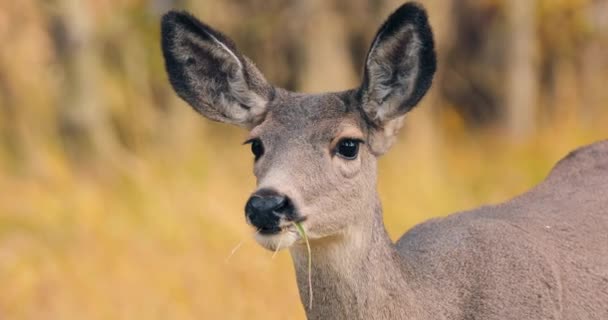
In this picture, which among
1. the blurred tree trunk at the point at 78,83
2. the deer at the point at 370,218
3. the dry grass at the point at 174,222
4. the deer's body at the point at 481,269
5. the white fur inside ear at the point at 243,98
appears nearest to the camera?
the deer at the point at 370,218

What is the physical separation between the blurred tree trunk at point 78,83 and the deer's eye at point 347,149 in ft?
29.7

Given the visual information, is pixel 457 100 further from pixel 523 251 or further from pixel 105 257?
pixel 523 251

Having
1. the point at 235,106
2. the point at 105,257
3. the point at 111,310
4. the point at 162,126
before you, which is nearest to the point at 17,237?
the point at 105,257

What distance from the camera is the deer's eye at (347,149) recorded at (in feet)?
17.7

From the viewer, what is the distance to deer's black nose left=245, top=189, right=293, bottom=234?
4887 millimetres

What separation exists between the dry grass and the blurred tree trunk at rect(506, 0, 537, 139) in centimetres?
175

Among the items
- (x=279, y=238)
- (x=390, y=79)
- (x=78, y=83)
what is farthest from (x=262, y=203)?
(x=78, y=83)

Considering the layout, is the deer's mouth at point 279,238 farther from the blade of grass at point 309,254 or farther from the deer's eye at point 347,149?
the deer's eye at point 347,149

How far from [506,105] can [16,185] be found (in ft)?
22.3

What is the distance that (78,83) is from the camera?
583 inches

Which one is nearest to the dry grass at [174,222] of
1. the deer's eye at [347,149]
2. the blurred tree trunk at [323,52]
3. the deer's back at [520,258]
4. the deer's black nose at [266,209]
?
the blurred tree trunk at [323,52]

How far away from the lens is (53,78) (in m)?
16.5

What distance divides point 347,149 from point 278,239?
1.98 ft

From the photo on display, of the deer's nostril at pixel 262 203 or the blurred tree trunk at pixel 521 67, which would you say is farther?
the blurred tree trunk at pixel 521 67
